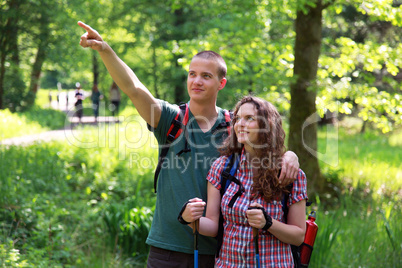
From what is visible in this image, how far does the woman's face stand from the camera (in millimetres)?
2293

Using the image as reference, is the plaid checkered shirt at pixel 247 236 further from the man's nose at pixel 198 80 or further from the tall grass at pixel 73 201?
the tall grass at pixel 73 201

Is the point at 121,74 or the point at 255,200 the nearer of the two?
the point at 255,200

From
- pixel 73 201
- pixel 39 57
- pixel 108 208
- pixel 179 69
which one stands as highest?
pixel 39 57

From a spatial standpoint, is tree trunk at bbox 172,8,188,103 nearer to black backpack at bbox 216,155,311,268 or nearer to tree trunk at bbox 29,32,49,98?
tree trunk at bbox 29,32,49,98

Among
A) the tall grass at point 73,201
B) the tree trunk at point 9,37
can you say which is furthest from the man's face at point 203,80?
the tree trunk at point 9,37

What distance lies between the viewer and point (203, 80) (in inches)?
101

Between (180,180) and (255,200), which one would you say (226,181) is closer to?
(255,200)

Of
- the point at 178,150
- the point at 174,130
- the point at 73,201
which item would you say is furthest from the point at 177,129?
the point at 73,201

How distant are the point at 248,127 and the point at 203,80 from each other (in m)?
0.46

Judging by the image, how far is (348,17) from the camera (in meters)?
13.4

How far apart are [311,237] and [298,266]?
0.24 m

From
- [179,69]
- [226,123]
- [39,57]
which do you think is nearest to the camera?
[226,123]

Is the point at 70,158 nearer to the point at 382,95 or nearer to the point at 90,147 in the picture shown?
the point at 90,147

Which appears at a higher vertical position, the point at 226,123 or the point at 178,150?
the point at 226,123
